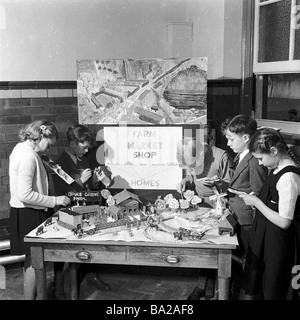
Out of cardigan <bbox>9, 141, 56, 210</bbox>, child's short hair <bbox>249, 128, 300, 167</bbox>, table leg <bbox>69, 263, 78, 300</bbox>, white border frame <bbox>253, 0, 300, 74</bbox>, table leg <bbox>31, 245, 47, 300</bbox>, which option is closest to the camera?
child's short hair <bbox>249, 128, 300, 167</bbox>

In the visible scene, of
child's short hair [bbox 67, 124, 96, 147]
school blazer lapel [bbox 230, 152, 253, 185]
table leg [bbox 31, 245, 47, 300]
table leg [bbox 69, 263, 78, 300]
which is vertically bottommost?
Result: table leg [bbox 69, 263, 78, 300]

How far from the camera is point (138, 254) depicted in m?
2.26

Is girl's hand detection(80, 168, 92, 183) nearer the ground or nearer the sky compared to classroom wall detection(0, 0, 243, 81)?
nearer the ground

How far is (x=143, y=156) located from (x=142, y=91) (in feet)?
1.60

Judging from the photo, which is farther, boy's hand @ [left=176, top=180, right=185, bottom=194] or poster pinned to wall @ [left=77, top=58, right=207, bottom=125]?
poster pinned to wall @ [left=77, top=58, right=207, bottom=125]

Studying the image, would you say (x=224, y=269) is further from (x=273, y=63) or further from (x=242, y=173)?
(x=273, y=63)

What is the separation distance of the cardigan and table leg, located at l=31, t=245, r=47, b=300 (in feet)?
1.01

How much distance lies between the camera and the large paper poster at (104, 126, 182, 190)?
10.8 feet

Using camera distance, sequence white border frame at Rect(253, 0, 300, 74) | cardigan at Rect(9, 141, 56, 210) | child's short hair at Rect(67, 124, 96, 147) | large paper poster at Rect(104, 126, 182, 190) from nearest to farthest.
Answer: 1. cardigan at Rect(9, 141, 56, 210)
2. child's short hair at Rect(67, 124, 96, 147)
3. white border frame at Rect(253, 0, 300, 74)
4. large paper poster at Rect(104, 126, 182, 190)

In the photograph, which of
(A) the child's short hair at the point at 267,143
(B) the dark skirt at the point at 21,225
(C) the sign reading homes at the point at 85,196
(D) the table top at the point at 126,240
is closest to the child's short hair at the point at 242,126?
(A) the child's short hair at the point at 267,143

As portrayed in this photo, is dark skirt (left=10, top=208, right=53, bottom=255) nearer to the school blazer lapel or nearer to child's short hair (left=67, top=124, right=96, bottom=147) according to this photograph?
child's short hair (left=67, top=124, right=96, bottom=147)

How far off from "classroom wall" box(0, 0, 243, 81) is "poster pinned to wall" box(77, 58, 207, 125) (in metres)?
0.19

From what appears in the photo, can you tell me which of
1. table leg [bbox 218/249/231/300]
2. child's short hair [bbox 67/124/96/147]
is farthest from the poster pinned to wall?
table leg [bbox 218/249/231/300]

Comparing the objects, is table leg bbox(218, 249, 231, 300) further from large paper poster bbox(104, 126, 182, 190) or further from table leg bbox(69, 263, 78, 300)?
large paper poster bbox(104, 126, 182, 190)
